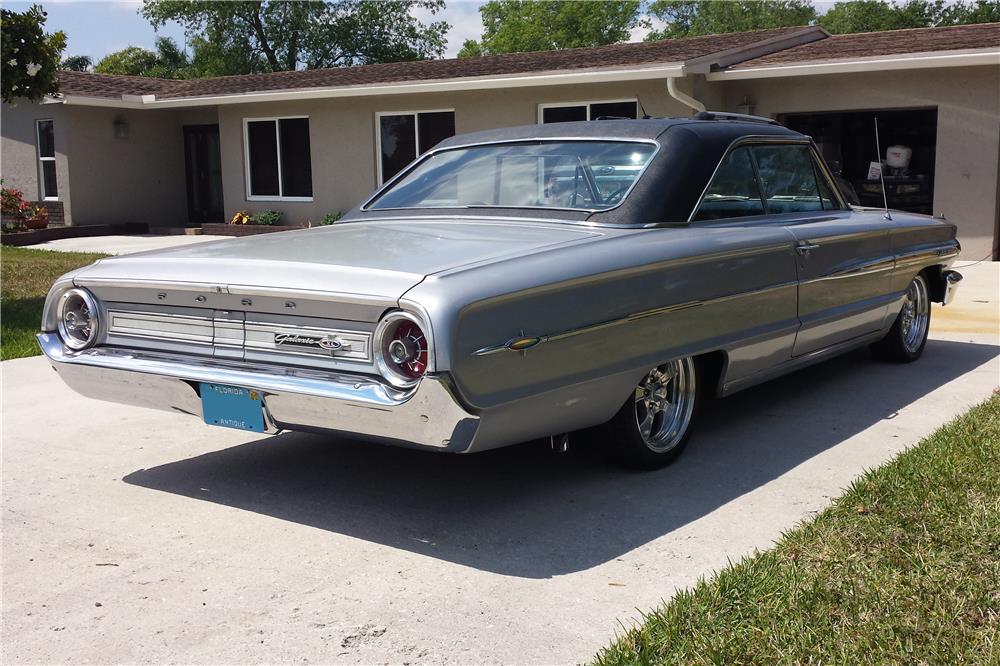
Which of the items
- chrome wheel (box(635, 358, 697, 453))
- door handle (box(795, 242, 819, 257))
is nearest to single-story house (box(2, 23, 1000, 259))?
door handle (box(795, 242, 819, 257))

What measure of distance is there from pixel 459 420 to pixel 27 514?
198 cm

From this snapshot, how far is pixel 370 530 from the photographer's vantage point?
402cm

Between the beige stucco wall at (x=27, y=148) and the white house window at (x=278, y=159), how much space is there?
356 cm

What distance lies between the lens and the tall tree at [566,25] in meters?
63.0

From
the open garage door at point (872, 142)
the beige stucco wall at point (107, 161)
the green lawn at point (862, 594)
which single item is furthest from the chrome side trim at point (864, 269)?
the beige stucco wall at point (107, 161)

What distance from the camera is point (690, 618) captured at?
121 inches

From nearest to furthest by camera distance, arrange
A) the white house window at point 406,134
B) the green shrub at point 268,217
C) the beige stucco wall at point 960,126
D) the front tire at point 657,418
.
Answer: the front tire at point 657,418 < the beige stucco wall at point 960,126 < the white house window at point 406,134 < the green shrub at point 268,217

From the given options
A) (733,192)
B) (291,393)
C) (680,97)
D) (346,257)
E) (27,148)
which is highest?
(680,97)

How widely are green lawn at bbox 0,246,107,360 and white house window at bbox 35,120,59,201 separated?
402 centimetres

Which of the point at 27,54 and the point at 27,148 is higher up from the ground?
the point at 27,54

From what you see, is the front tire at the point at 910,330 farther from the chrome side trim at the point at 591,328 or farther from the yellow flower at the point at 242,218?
the yellow flower at the point at 242,218

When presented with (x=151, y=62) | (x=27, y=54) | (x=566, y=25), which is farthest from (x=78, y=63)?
(x=27, y=54)

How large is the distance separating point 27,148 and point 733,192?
19878mm

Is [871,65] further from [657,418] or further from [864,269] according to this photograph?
[657,418]
